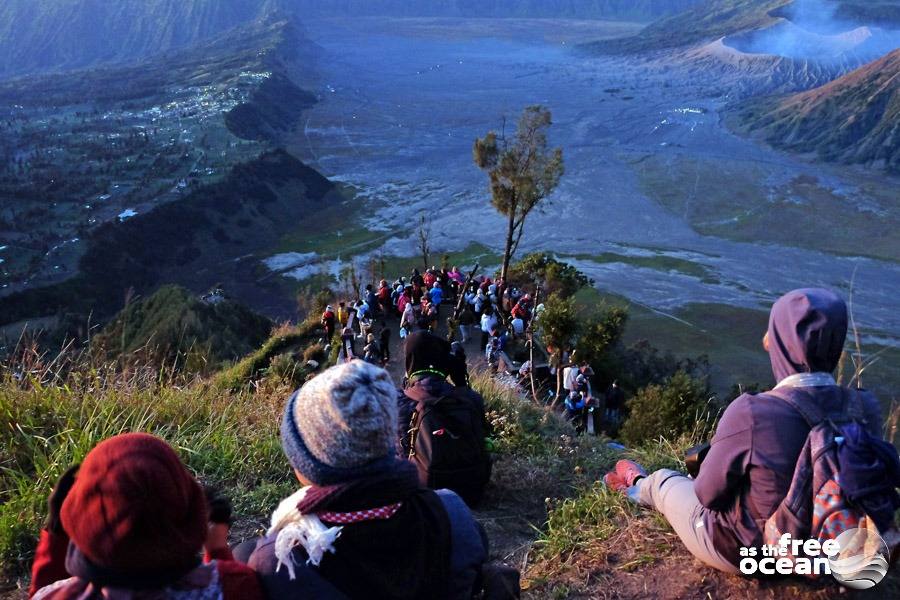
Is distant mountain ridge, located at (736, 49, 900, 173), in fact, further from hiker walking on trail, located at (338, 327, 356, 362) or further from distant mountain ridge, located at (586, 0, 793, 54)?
hiker walking on trail, located at (338, 327, 356, 362)

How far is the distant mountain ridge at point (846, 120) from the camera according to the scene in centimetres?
5525

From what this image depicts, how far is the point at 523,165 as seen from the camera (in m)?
21.7

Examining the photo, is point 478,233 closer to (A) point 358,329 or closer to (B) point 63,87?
(A) point 358,329

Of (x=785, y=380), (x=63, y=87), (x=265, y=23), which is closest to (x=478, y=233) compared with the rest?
(x=785, y=380)

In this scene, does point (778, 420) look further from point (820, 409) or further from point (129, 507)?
point (129, 507)

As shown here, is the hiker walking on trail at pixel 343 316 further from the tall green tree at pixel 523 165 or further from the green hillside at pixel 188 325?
the tall green tree at pixel 523 165

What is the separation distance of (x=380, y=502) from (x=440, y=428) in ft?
5.37

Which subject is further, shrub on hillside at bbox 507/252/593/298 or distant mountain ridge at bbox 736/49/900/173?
distant mountain ridge at bbox 736/49/900/173

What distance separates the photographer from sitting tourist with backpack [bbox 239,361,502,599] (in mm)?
1995

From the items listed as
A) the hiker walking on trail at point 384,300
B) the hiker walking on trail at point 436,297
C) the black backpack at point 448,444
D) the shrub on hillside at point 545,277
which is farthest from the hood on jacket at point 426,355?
the shrub on hillside at point 545,277

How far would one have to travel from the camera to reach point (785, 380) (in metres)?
2.60

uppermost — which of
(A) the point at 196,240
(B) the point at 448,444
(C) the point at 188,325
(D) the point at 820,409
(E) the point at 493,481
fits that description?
(D) the point at 820,409

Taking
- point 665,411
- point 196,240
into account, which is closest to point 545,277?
point 665,411

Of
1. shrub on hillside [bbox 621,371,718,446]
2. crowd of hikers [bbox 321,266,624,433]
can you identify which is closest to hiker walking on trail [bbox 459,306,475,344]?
crowd of hikers [bbox 321,266,624,433]
